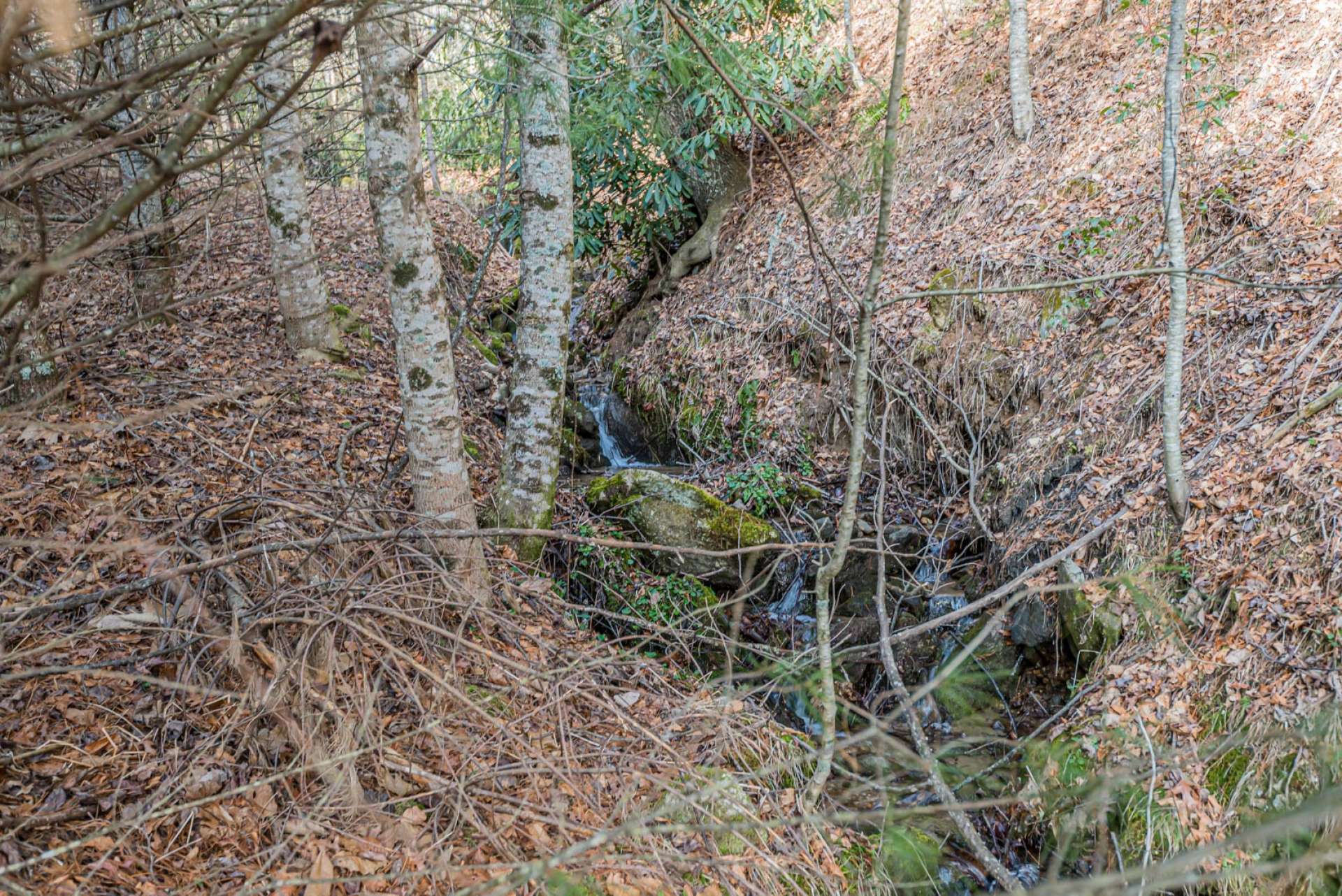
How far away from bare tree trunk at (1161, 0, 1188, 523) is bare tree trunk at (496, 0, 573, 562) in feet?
11.0

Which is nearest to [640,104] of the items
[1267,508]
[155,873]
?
[1267,508]

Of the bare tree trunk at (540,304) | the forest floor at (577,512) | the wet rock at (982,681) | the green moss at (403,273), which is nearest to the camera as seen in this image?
the forest floor at (577,512)

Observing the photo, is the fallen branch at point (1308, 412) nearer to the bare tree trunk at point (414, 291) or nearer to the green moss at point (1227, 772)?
the green moss at point (1227, 772)

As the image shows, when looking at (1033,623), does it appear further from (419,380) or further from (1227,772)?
(419,380)

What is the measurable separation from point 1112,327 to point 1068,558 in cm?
215

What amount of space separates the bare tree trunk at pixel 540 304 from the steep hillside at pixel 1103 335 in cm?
162

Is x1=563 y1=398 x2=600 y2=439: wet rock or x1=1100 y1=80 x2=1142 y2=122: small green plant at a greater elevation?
x1=1100 y1=80 x2=1142 y2=122: small green plant

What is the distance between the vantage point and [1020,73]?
7949 mm

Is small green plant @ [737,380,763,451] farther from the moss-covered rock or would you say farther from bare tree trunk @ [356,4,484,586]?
the moss-covered rock

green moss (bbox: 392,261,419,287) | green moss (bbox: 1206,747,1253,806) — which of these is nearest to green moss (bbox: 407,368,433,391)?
green moss (bbox: 392,261,419,287)

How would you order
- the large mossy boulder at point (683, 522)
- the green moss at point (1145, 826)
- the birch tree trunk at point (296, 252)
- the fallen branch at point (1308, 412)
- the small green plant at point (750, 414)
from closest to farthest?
the green moss at point (1145, 826) < the fallen branch at point (1308, 412) < the large mossy boulder at point (683, 522) < the birch tree trunk at point (296, 252) < the small green plant at point (750, 414)

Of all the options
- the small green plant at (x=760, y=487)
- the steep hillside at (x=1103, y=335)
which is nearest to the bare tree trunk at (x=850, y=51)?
the steep hillside at (x=1103, y=335)

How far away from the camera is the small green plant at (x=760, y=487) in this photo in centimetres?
678

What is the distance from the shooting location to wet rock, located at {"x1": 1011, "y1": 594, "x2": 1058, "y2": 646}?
198 inches
